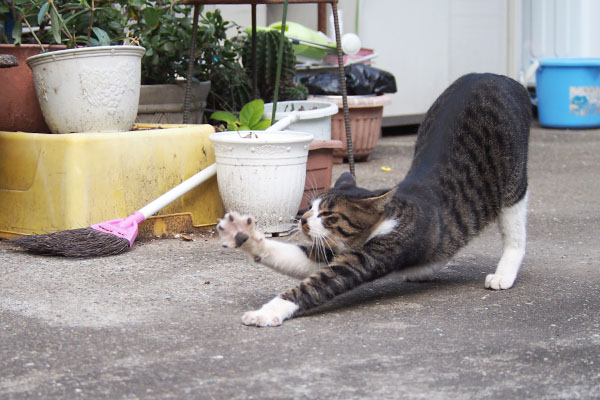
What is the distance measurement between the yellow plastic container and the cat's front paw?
3.96ft

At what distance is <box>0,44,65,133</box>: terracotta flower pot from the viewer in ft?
12.6

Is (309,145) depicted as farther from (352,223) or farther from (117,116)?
(352,223)

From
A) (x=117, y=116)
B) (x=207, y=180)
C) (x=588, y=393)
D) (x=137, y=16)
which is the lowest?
(x=588, y=393)

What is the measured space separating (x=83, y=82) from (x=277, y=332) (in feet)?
5.84

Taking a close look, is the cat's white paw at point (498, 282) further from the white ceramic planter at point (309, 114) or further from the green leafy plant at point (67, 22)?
the green leafy plant at point (67, 22)

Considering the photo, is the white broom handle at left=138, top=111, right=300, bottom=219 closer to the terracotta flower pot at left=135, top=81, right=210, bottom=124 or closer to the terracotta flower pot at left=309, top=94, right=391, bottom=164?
the terracotta flower pot at left=135, top=81, right=210, bottom=124

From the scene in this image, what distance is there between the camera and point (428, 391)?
204cm

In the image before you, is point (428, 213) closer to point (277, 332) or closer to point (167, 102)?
point (277, 332)

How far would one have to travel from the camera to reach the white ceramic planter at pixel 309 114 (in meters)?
4.60

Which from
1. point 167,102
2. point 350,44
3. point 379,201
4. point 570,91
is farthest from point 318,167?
point 570,91

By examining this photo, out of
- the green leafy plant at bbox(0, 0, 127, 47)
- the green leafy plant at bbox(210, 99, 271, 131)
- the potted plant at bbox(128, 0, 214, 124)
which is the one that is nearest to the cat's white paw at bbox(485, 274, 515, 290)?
the green leafy plant at bbox(210, 99, 271, 131)

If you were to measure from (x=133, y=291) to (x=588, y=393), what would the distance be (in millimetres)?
1596

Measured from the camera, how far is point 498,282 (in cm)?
302

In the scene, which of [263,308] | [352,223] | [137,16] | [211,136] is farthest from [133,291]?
[137,16]
